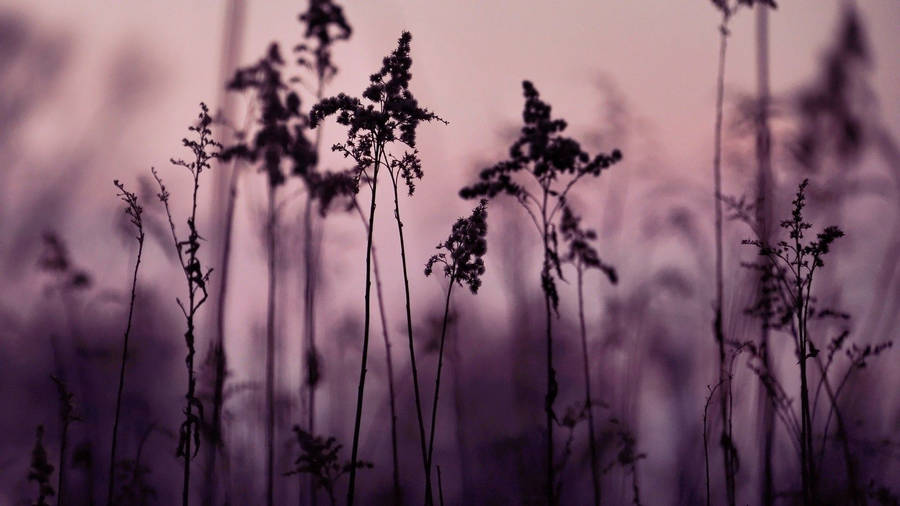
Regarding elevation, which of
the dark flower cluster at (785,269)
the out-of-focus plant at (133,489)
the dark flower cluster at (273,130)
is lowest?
the out-of-focus plant at (133,489)

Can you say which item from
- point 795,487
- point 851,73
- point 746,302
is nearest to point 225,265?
point 746,302

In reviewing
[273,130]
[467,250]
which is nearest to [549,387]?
[467,250]

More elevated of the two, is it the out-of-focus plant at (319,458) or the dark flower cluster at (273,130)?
the dark flower cluster at (273,130)

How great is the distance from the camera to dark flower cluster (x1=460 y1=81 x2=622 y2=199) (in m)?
4.27

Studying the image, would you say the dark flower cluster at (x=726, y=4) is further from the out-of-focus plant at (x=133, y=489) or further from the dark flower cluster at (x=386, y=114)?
the out-of-focus plant at (x=133, y=489)

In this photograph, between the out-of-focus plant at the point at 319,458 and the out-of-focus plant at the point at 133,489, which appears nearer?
the out-of-focus plant at the point at 319,458

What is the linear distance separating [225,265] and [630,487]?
10.8ft

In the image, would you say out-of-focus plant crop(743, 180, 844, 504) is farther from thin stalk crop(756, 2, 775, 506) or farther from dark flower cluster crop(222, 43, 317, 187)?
dark flower cluster crop(222, 43, 317, 187)

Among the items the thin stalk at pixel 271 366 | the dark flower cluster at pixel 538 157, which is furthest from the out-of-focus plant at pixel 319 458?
the dark flower cluster at pixel 538 157

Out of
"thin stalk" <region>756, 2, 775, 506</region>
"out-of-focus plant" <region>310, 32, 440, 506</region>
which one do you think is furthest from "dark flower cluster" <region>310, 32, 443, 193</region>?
"thin stalk" <region>756, 2, 775, 506</region>

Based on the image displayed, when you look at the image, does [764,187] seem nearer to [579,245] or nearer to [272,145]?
[579,245]

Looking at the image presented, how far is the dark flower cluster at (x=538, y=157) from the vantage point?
4.27 metres

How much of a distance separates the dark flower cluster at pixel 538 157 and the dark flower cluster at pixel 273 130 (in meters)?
1.24

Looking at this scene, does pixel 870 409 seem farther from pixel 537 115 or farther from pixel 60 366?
pixel 60 366
